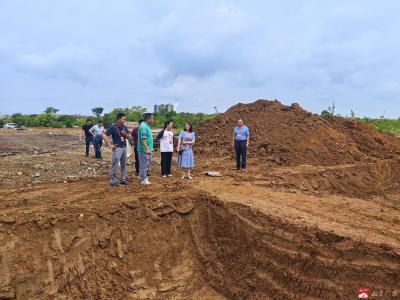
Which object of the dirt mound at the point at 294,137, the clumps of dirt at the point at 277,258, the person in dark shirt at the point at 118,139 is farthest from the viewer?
the dirt mound at the point at 294,137

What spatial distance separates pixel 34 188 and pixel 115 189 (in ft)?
5.83

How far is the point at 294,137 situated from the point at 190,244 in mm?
8841

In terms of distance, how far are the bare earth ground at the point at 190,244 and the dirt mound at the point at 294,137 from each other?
547 cm

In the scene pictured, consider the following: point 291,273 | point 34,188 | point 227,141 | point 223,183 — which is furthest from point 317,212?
point 227,141

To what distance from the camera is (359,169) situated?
13.0 meters

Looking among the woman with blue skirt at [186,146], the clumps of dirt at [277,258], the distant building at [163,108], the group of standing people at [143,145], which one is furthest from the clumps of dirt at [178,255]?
the distant building at [163,108]

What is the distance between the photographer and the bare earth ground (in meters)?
5.93

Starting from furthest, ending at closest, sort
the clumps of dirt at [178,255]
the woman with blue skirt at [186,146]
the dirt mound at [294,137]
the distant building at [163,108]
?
the distant building at [163,108] → the dirt mound at [294,137] → the woman with blue skirt at [186,146] → the clumps of dirt at [178,255]

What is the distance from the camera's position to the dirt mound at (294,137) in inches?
555

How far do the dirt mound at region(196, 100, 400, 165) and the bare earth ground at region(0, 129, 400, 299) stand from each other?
215 inches

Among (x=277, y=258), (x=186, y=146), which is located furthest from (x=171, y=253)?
(x=186, y=146)

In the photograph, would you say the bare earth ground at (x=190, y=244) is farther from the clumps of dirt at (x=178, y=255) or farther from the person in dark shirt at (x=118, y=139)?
the person in dark shirt at (x=118, y=139)

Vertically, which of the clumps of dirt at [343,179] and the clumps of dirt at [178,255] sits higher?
the clumps of dirt at [343,179]

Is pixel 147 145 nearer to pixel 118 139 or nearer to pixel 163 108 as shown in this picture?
pixel 118 139
